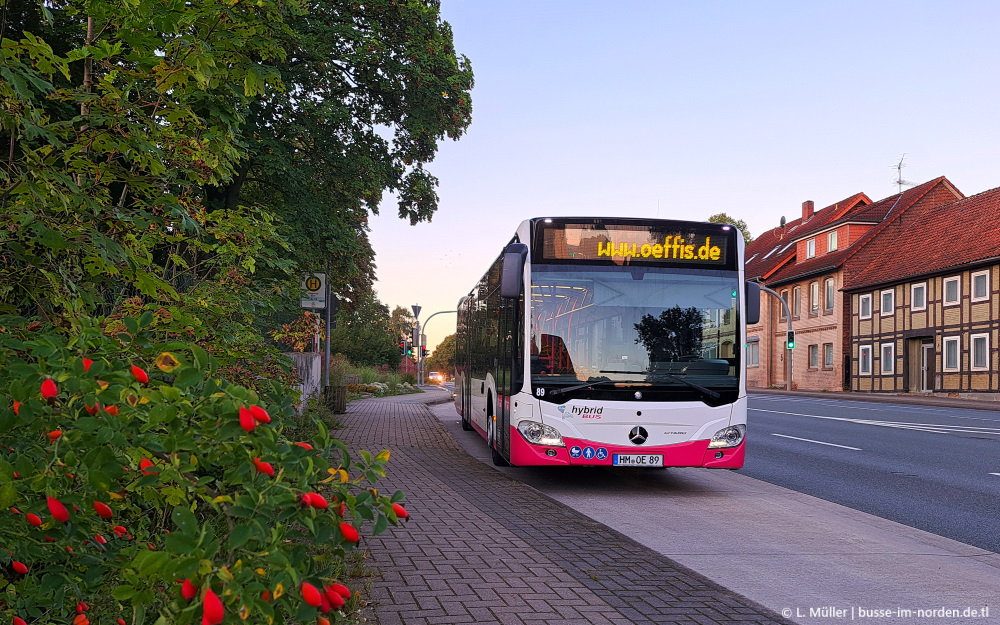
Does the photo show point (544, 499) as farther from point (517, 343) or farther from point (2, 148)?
point (2, 148)

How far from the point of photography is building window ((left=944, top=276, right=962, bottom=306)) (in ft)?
125

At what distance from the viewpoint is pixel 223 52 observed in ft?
13.7

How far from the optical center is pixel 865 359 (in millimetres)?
45250

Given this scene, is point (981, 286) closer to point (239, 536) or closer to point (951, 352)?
point (951, 352)

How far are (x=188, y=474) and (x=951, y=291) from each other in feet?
139

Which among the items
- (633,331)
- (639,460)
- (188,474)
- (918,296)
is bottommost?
(639,460)

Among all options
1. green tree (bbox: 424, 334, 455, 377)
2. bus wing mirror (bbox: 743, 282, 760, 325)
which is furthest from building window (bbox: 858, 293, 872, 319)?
green tree (bbox: 424, 334, 455, 377)

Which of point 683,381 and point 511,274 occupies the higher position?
point 511,274

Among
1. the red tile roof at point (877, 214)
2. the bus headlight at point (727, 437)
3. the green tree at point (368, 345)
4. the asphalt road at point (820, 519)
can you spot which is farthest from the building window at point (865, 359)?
the bus headlight at point (727, 437)

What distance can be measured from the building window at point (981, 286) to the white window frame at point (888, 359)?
247 inches

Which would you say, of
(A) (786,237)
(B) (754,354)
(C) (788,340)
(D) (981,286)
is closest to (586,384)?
(C) (788,340)

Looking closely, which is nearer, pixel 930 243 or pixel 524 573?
pixel 524 573

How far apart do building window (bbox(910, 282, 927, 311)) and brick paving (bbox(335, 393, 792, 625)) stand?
3724 centimetres

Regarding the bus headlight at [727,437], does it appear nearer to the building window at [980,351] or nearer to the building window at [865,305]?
the building window at [980,351]
